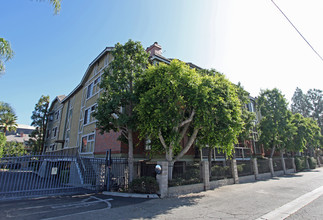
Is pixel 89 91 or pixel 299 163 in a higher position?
pixel 89 91

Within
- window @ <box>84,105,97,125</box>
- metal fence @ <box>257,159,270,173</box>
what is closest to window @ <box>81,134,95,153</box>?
window @ <box>84,105,97,125</box>

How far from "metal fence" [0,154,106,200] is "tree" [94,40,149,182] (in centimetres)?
252

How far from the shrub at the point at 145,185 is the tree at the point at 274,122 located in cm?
1711

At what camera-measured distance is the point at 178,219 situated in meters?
5.93

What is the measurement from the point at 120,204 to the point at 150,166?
413 cm

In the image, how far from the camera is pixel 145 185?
948 cm

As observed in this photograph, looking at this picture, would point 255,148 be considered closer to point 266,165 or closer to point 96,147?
point 266,165

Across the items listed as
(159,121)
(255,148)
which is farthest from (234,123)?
(255,148)

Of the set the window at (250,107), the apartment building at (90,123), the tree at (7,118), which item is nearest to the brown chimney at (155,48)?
the apartment building at (90,123)

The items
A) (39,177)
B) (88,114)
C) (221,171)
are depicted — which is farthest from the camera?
(88,114)

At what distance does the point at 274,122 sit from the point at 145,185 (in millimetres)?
19063

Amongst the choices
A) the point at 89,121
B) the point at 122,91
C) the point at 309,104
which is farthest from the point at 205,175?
the point at 309,104

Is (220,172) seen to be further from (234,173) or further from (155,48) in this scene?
(155,48)

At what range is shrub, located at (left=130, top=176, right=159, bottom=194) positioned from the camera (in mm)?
9267
